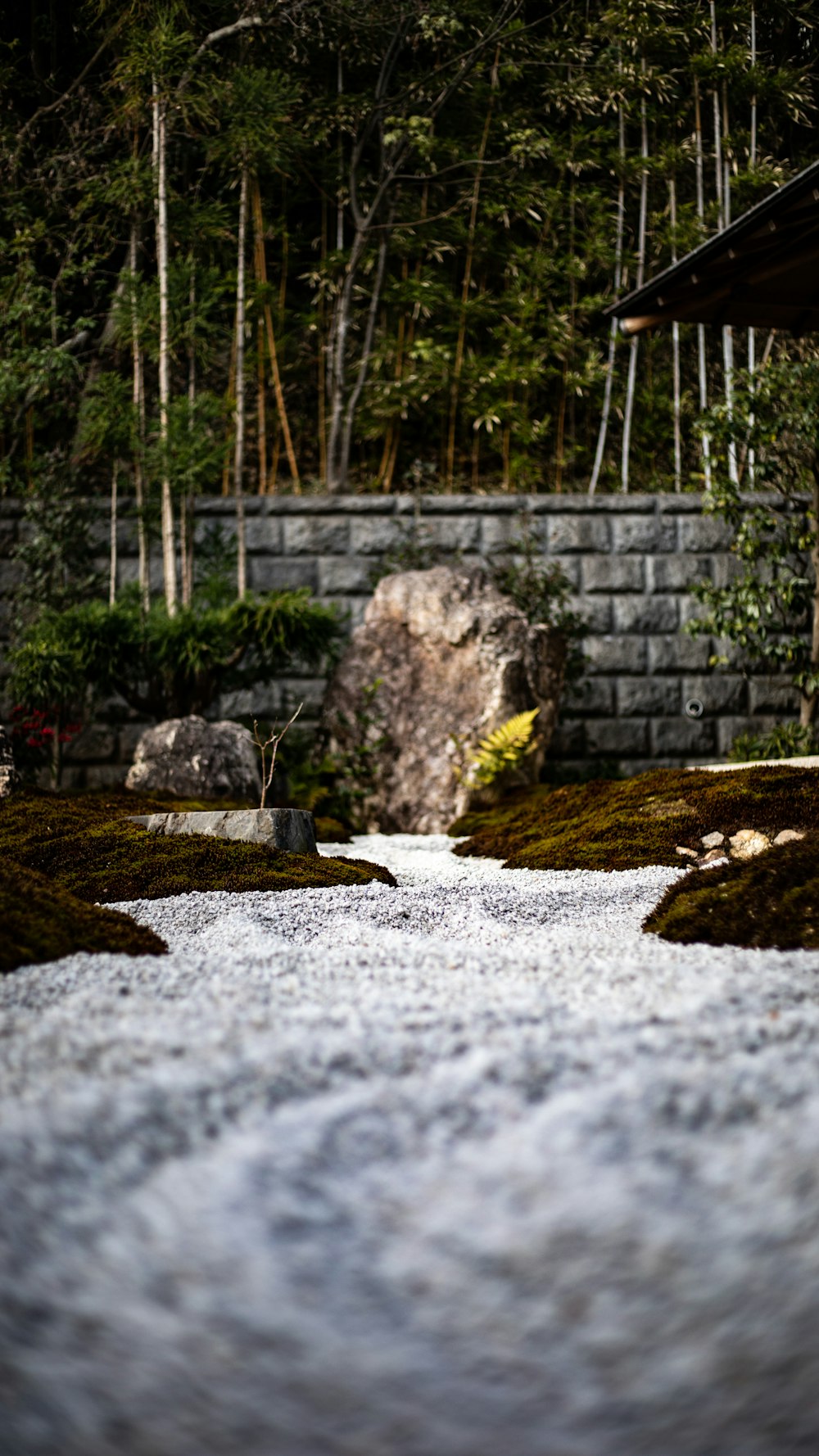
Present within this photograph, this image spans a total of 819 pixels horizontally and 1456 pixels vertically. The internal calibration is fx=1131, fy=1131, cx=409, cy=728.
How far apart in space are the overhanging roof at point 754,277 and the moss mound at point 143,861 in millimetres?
2397

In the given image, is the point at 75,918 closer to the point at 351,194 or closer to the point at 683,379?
the point at 351,194

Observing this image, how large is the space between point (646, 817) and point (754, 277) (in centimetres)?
195

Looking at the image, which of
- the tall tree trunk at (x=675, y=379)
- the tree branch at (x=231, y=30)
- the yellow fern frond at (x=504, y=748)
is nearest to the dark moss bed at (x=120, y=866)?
the yellow fern frond at (x=504, y=748)

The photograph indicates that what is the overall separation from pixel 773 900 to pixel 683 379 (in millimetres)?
5459

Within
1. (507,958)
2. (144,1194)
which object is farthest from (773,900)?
(144,1194)

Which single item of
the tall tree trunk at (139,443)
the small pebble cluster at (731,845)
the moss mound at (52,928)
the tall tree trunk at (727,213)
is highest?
the tall tree trunk at (727,213)

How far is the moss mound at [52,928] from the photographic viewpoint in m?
1.90

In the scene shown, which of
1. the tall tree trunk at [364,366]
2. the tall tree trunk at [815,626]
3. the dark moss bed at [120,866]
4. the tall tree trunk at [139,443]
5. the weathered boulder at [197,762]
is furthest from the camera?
the tall tree trunk at [364,366]

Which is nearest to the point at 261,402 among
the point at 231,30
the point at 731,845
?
the point at 231,30

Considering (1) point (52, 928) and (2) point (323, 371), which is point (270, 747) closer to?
(2) point (323, 371)

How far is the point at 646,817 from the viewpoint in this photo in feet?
12.2

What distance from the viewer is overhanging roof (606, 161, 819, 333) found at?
360 cm

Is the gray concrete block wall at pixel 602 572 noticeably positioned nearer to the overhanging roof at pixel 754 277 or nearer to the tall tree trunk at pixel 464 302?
the tall tree trunk at pixel 464 302

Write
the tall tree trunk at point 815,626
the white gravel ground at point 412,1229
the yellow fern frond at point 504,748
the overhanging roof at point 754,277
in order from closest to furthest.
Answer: the white gravel ground at point 412,1229 < the overhanging roof at point 754,277 < the yellow fern frond at point 504,748 < the tall tree trunk at point 815,626
